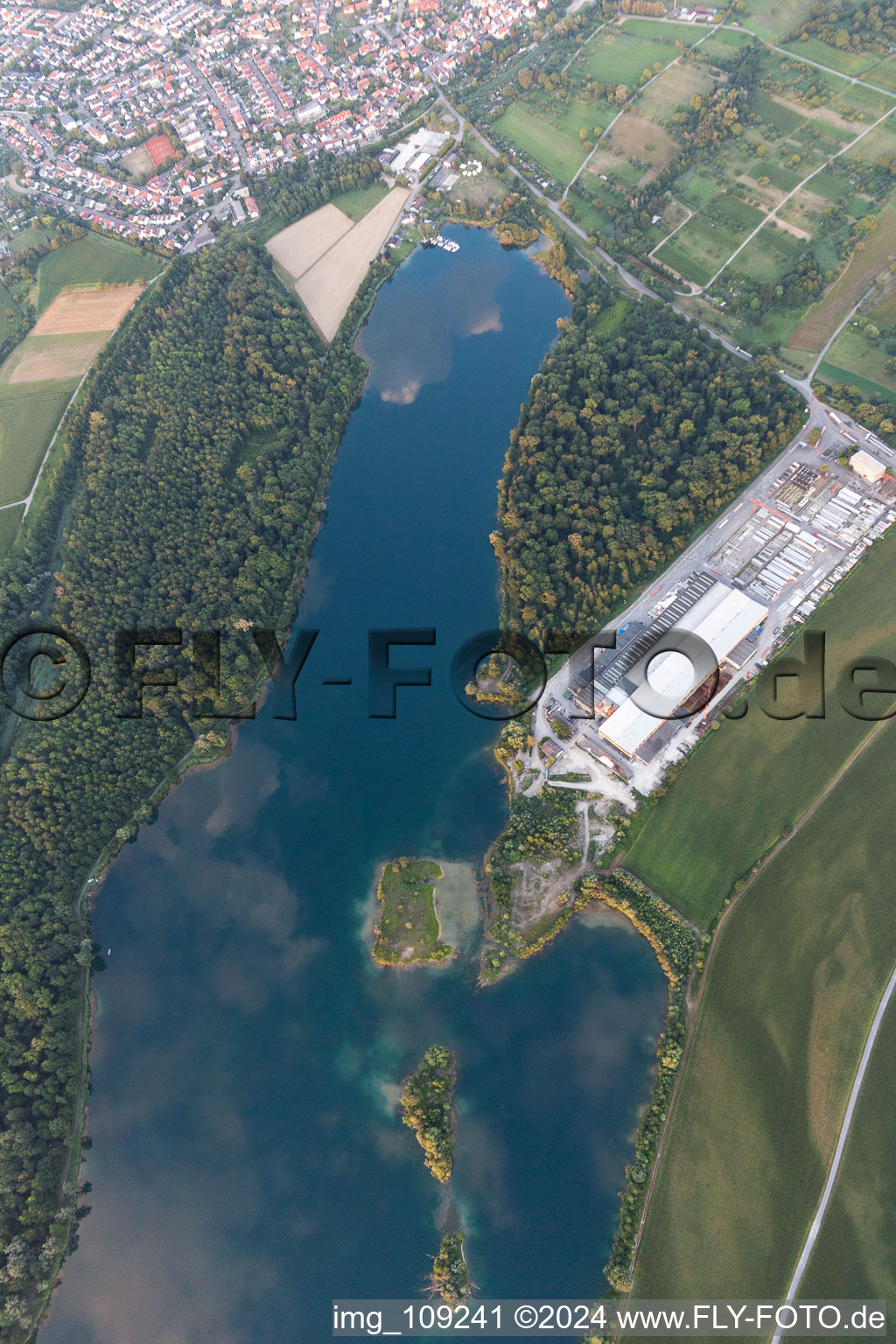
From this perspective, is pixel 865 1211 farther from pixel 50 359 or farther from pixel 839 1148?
pixel 50 359

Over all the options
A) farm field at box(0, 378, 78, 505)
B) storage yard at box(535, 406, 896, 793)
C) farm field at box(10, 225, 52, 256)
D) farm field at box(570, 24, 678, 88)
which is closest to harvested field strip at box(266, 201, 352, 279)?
farm field at box(0, 378, 78, 505)

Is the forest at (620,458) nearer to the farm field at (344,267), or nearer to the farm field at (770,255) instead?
the farm field at (770,255)

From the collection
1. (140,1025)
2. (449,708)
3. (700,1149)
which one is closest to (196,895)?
(140,1025)

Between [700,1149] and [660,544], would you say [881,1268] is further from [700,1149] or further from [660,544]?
[660,544]

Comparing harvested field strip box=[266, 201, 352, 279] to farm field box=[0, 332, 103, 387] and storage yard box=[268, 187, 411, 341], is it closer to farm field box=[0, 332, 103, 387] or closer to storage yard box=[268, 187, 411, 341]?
storage yard box=[268, 187, 411, 341]

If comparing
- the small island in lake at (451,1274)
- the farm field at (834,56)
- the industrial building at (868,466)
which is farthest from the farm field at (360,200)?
the small island in lake at (451,1274)

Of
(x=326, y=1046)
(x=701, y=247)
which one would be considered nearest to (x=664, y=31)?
(x=701, y=247)
